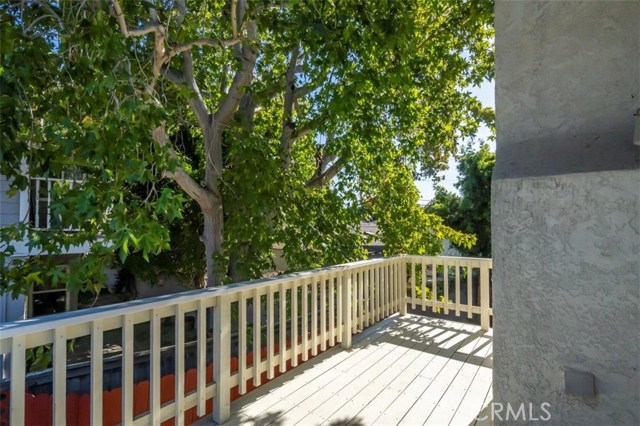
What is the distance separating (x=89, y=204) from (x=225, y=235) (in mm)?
3263

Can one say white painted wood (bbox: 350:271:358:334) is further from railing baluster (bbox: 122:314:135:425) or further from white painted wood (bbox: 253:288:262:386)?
railing baluster (bbox: 122:314:135:425)

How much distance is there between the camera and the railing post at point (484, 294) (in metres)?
4.59

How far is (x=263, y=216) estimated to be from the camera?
4664 mm

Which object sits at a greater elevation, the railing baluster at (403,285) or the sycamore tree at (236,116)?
the sycamore tree at (236,116)

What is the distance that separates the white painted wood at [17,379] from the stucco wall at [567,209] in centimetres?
224

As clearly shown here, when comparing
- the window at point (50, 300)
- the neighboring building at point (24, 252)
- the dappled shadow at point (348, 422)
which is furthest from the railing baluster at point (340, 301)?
the window at point (50, 300)

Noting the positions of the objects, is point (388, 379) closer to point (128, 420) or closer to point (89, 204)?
point (128, 420)

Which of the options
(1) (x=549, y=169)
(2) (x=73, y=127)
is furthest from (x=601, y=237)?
(2) (x=73, y=127)

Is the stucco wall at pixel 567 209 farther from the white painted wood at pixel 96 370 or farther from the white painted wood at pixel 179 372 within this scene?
the white painted wood at pixel 96 370

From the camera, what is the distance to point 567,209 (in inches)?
61.8

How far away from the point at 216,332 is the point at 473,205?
12040 mm

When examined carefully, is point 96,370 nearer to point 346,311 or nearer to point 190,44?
point 346,311

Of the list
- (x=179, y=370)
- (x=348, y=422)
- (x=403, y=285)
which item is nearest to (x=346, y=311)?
(x=348, y=422)

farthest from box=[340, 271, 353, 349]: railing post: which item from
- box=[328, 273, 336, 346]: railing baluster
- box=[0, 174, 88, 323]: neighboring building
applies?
box=[0, 174, 88, 323]: neighboring building
